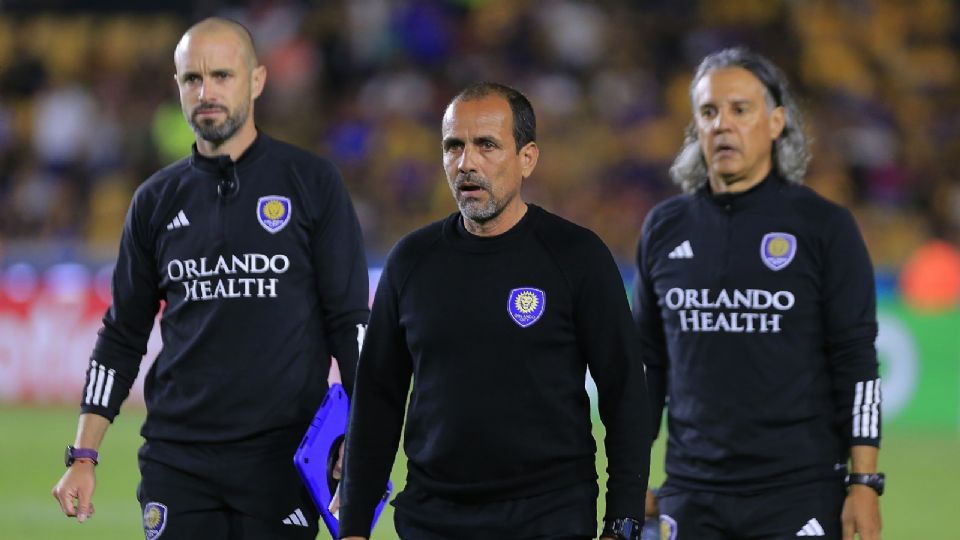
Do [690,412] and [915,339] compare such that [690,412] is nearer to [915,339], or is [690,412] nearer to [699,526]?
[699,526]

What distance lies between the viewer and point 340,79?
1781cm

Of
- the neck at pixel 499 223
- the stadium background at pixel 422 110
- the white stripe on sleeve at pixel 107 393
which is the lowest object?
the white stripe on sleeve at pixel 107 393

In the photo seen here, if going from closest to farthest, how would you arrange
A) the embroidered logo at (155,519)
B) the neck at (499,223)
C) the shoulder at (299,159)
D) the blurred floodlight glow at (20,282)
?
the neck at (499,223), the embroidered logo at (155,519), the shoulder at (299,159), the blurred floodlight glow at (20,282)

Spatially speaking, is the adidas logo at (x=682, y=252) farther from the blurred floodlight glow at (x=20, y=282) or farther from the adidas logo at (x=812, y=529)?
the blurred floodlight glow at (x=20, y=282)

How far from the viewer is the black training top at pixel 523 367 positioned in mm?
4117

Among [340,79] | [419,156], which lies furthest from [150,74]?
[419,156]

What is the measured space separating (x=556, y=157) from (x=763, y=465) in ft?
37.5

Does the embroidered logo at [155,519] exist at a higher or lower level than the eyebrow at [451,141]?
lower

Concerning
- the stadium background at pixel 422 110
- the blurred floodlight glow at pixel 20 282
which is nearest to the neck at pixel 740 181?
the stadium background at pixel 422 110

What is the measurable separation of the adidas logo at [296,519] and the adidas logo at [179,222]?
0.97m

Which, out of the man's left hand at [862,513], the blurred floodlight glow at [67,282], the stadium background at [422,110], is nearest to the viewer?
the man's left hand at [862,513]

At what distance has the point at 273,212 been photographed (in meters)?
5.14

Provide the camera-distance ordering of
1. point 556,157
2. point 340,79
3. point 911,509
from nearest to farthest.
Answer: point 911,509, point 556,157, point 340,79

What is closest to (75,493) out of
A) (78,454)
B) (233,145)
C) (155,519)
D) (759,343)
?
(78,454)
